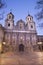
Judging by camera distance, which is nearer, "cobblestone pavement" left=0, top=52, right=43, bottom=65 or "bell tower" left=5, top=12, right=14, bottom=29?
"cobblestone pavement" left=0, top=52, right=43, bottom=65

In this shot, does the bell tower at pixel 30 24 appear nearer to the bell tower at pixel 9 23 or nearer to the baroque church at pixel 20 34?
the baroque church at pixel 20 34

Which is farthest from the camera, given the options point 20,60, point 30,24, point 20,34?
point 30,24

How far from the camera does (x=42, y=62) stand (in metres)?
2.79

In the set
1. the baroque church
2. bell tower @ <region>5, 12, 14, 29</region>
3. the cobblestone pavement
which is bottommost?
the cobblestone pavement

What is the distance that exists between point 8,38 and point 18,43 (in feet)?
3.23

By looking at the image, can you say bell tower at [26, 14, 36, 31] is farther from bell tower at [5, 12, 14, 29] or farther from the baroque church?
bell tower at [5, 12, 14, 29]

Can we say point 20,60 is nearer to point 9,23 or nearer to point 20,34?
point 20,34

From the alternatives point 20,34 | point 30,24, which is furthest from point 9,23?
point 30,24

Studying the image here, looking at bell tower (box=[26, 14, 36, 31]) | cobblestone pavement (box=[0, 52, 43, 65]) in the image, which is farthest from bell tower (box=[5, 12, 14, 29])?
cobblestone pavement (box=[0, 52, 43, 65])

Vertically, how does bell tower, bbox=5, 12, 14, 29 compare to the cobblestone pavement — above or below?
above

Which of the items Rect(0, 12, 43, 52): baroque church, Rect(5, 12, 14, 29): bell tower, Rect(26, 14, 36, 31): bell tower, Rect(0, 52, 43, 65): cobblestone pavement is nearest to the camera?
Rect(0, 52, 43, 65): cobblestone pavement

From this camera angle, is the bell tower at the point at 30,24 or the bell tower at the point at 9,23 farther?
the bell tower at the point at 30,24

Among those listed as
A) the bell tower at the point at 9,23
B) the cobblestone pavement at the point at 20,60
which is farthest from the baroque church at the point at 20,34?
the cobblestone pavement at the point at 20,60

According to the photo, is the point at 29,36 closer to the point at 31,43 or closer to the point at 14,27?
the point at 31,43
